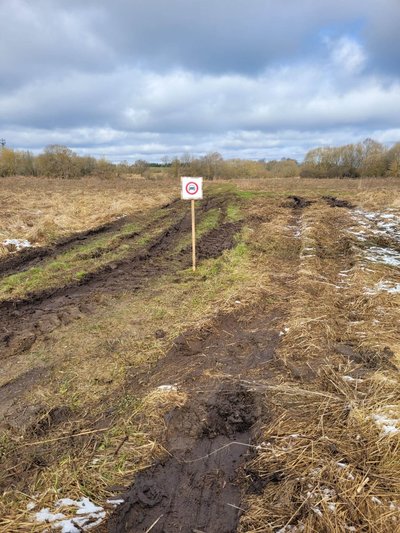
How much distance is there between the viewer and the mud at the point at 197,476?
2652mm

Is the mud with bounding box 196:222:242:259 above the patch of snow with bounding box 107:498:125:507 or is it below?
above

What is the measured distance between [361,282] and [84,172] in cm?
6403

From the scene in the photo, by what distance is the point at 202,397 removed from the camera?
4027 millimetres

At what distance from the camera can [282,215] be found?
1688 cm

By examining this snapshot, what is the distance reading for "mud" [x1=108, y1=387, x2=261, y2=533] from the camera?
104 inches

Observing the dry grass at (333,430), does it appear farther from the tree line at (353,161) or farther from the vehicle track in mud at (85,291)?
the tree line at (353,161)

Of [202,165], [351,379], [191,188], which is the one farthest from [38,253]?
[202,165]

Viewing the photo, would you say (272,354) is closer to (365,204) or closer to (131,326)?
(131,326)

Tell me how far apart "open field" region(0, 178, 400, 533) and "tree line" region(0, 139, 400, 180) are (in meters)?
54.4

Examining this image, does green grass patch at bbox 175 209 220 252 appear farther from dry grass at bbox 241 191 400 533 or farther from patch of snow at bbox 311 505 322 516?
patch of snow at bbox 311 505 322 516

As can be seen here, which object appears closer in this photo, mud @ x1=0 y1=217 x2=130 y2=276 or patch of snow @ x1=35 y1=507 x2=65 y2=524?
patch of snow @ x1=35 y1=507 x2=65 y2=524

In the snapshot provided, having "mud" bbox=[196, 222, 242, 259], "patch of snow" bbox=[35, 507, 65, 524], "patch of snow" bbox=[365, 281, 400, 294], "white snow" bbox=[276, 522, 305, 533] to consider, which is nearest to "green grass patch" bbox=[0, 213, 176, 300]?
"mud" bbox=[196, 222, 242, 259]

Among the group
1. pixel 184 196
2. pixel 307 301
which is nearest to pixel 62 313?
pixel 184 196

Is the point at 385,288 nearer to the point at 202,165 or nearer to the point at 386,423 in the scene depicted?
the point at 386,423
